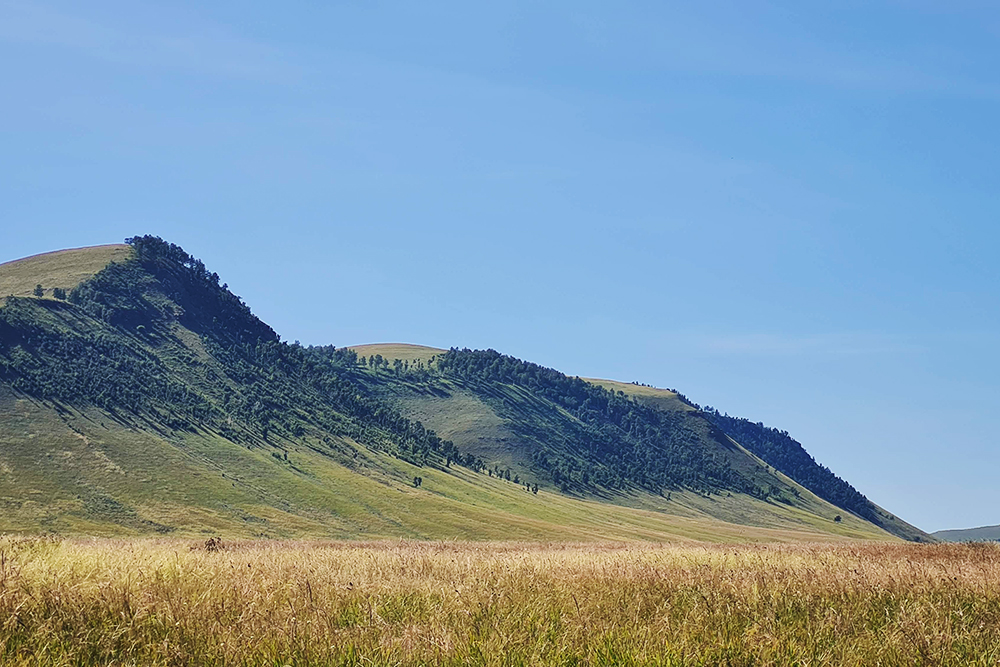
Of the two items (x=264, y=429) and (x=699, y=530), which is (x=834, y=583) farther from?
(x=699, y=530)

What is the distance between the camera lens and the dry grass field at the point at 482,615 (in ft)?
24.8

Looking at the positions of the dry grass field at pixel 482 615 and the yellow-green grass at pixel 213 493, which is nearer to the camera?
the dry grass field at pixel 482 615

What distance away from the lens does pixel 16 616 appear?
8133 mm

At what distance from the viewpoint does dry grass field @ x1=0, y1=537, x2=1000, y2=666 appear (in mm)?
7551

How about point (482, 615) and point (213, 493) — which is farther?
point (213, 493)

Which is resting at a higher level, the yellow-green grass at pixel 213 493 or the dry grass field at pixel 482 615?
the dry grass field at pixel 482 615

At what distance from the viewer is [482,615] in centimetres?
898

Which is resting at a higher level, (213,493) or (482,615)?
(482,615)

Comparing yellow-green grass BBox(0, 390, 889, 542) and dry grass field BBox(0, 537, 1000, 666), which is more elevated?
dry grass field BBox(0, 537, 1000, 666)

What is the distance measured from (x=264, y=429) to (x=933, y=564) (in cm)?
16883

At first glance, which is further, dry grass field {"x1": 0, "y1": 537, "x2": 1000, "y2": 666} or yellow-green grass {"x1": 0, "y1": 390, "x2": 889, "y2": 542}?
yellow-green grass {"x1": 0, "y1": 390, "x2": 889, "y2": 542}

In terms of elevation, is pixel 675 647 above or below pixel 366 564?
above

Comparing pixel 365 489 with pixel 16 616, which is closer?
pixel 16 616

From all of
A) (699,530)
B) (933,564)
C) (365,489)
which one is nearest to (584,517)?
(699,530)
